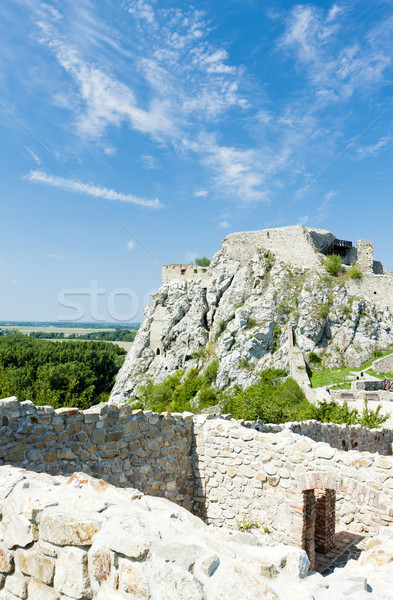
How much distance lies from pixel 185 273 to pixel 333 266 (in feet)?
51.4

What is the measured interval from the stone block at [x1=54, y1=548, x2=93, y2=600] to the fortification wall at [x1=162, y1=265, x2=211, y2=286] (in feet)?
123

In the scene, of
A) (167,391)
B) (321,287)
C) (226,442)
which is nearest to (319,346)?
(321,287)

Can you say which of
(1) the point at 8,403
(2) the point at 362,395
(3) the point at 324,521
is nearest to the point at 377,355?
(2) the point at 362,395

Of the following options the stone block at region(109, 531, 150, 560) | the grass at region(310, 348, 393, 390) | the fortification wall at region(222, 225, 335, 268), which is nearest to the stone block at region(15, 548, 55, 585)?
the stone block at region(109, 531, 150, 560)

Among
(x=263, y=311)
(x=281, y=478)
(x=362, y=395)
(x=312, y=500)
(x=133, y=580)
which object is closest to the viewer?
(x=133, y=580)

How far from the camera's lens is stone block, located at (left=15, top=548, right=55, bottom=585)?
232cm

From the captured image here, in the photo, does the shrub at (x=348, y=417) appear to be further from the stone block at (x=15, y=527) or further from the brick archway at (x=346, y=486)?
the stone block at (x=15, y=527)

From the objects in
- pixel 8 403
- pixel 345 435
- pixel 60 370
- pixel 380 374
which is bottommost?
pixel 60 370

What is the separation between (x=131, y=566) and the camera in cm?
201

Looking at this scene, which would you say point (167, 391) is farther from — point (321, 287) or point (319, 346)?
point (321, 287)

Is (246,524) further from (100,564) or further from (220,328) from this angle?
(220,328)

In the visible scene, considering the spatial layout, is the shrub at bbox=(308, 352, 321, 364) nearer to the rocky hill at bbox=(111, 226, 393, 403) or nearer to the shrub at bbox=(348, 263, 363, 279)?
the rocky hill at bbox=(111, 226, 393, 403)

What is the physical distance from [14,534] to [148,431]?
3.43 meters

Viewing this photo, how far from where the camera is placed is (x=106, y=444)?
532 cm
